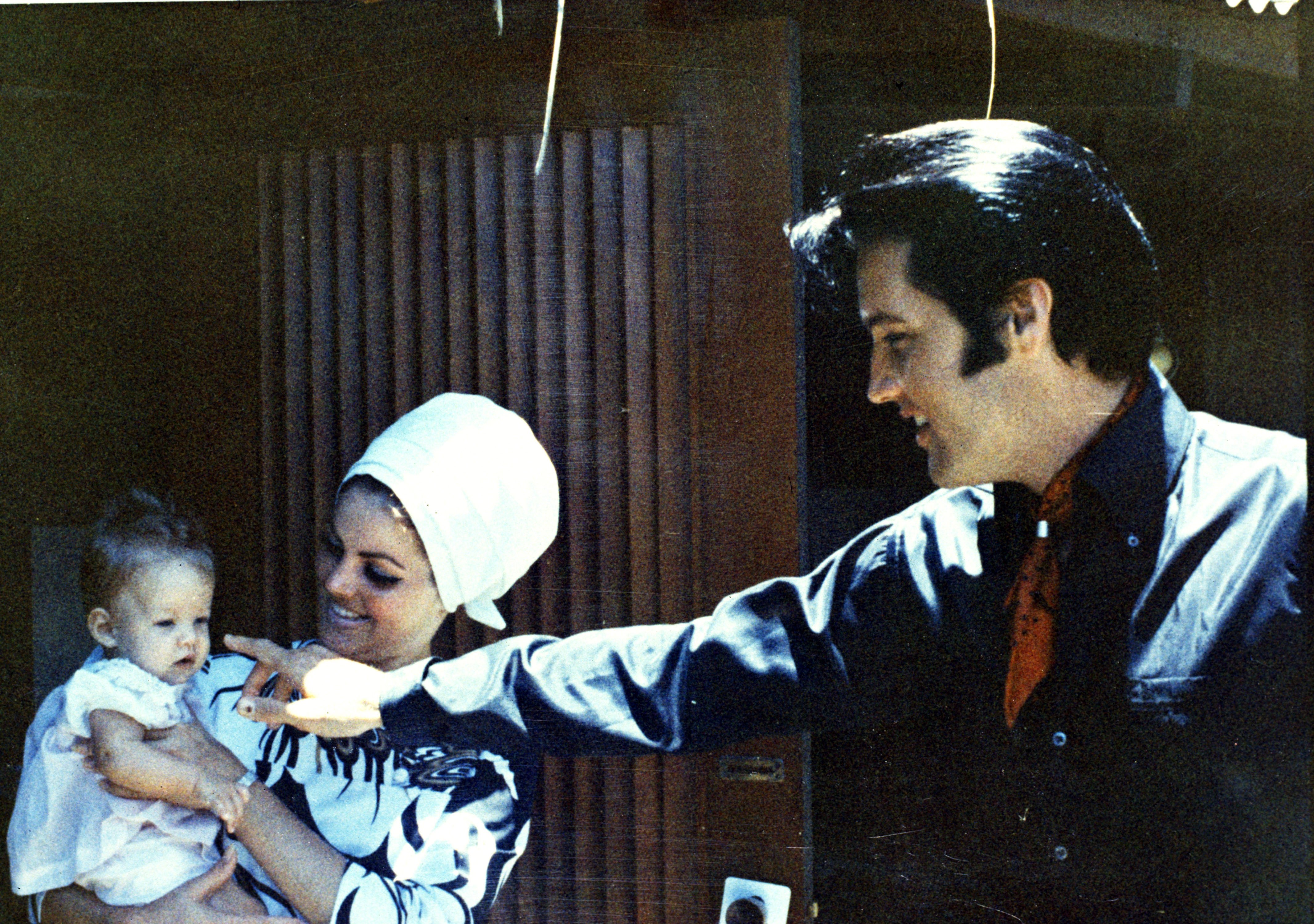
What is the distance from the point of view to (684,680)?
2416 mm

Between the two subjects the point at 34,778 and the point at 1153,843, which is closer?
the point at 1153,843

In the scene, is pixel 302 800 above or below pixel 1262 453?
below

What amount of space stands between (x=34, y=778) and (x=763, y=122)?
241 centimetres

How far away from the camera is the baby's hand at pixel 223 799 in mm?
2408

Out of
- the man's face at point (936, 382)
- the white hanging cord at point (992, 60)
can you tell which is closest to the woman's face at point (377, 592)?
the man's face at point (936, 382)

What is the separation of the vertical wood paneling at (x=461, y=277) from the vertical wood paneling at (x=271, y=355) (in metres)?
0.45

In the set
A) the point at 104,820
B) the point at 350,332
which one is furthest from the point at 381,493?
the point at 104,820

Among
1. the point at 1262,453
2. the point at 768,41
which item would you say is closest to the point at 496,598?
the point at 768,41

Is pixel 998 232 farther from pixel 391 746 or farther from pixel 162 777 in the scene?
pixel 162 777

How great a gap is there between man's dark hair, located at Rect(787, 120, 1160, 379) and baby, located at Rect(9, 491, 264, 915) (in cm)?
172

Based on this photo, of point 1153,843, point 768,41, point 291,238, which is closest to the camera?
point 1153,843

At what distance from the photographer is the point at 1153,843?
7.52ft

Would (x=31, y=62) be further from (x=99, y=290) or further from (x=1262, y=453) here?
(x=1262, y=453)

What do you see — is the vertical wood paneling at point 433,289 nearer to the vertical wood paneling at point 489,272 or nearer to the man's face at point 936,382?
the vertical wood paneling at point 489,272
